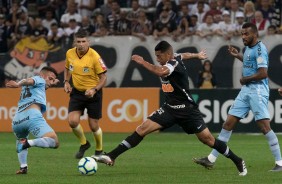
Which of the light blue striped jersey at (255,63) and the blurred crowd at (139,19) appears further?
the blurred crowd at (139,19)

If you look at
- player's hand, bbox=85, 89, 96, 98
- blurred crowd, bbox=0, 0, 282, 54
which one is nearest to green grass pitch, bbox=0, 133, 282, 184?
player's hand, bbox=85, 89, 96, 98

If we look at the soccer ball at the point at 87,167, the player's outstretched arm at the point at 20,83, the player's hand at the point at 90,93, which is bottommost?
the soccer ball at the point at 87,167

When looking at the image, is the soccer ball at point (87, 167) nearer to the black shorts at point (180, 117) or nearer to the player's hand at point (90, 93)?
the black shorts at point (180, 117)

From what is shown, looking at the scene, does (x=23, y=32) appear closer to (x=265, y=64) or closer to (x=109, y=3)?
(x=109, y=3)

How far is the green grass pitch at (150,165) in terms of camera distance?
1255cm

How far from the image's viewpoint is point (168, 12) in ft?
85.6

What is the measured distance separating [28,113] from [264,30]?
1244 centimetres

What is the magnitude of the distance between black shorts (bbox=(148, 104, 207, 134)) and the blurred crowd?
37.5ft

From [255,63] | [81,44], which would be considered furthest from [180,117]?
[81,44]

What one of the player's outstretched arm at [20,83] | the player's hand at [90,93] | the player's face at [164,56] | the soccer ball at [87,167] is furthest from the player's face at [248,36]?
the player's outstretched arm at [20,83]

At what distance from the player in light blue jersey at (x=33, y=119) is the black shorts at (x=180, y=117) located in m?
1.60

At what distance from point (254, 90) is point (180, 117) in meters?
1.53

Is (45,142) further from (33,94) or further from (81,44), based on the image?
(81,44)

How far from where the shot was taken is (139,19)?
26.5m
